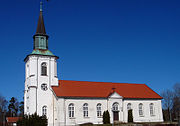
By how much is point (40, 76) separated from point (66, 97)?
229 inches

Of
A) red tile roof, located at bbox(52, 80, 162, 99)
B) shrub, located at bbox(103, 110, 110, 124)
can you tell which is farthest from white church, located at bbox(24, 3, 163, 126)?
shrub, located at bbox(103, 110, 110, 124)

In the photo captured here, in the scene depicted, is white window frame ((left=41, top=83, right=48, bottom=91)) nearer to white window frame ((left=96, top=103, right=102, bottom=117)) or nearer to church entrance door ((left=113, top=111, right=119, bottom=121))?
white window frame ((left=96, top=103, right=102, bottom=117))

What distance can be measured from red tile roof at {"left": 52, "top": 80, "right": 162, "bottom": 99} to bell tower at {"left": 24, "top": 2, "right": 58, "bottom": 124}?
1885 mm

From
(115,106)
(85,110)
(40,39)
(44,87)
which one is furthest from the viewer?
(115,106)

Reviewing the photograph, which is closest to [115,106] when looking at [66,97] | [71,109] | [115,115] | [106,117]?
[115,115]

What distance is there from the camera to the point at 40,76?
43.9 metres

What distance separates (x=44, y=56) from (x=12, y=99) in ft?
178

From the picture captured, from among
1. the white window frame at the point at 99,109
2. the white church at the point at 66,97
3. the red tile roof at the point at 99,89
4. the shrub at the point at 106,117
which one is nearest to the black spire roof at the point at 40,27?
the white church at the point at 66,97

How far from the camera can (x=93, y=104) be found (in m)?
45.2

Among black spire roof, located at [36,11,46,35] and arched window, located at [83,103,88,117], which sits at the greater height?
black spire roof, located at [36,11,46,35]

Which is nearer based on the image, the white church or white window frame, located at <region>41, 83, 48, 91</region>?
the white church

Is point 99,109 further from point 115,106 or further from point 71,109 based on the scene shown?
point 71,109

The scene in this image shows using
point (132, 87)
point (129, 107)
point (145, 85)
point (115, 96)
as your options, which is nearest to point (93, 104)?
point (115, 96)

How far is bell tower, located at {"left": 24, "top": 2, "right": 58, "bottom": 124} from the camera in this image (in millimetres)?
42562
